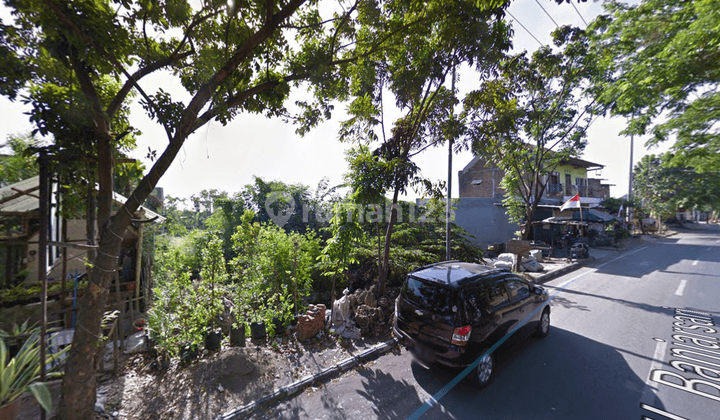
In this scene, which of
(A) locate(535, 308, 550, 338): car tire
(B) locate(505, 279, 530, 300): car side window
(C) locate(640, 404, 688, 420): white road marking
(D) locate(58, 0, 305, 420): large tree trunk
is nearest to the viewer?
(D) locate(58, 0, 305, 420): large tree trunk

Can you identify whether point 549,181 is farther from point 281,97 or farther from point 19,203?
point 19,203

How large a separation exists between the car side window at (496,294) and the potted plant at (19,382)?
545cm

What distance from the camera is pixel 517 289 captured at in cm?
480

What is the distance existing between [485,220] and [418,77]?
1596 cm

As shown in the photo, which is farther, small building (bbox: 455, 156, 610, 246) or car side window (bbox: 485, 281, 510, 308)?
small building (bbox: 455, 156, 610, 246)

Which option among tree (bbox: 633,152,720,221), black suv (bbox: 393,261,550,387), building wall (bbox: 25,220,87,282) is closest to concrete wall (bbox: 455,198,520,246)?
tree (bbox: 633,152,720,221)

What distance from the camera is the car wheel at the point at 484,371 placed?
3803 millimetres

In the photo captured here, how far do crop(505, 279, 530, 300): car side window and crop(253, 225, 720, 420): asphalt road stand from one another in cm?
92

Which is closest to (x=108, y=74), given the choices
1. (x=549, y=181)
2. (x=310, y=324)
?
(x=310, y=324)

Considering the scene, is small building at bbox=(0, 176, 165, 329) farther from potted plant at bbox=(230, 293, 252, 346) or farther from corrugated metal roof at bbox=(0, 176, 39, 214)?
potted plant at bbox=(230, 293, 252, 346)

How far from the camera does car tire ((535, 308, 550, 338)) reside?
530cm

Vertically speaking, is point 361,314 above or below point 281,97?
below

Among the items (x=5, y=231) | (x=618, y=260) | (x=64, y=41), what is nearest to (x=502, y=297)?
(x=64, y=41)

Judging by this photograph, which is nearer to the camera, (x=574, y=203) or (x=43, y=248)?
(x=43, y=248)
